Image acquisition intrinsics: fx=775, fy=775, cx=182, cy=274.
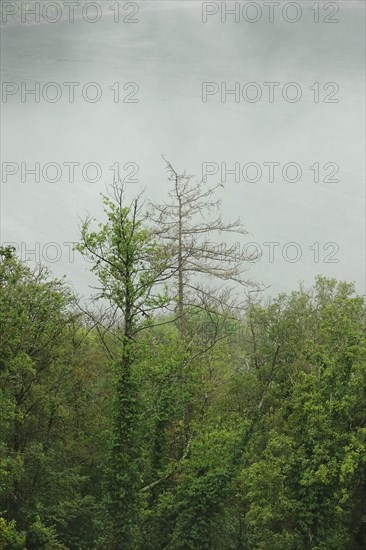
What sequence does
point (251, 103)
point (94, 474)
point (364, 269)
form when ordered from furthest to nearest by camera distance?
1. point (251, 103)
2. point (364, 269)
3. point (94, 474)

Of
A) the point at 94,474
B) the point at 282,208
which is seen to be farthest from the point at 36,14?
the point at 94,474

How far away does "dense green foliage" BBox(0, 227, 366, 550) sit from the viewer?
18.6 meters

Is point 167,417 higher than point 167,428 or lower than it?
higher

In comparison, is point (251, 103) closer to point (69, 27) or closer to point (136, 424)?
point (69, 27)

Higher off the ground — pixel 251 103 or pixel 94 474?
pixel 251 103

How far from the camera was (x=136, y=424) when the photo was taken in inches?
771

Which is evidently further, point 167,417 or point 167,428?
point 167,428

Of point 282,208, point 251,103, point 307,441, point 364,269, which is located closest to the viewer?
point 307,441

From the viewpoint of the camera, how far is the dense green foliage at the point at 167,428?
1864 centimetres

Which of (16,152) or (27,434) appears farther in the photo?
(16,152)

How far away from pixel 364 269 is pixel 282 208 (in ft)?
60.7

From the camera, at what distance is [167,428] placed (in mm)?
23969

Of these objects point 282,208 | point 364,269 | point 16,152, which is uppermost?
point 16,152

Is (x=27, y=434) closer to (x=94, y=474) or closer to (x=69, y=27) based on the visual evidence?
(x=94, y=474)
